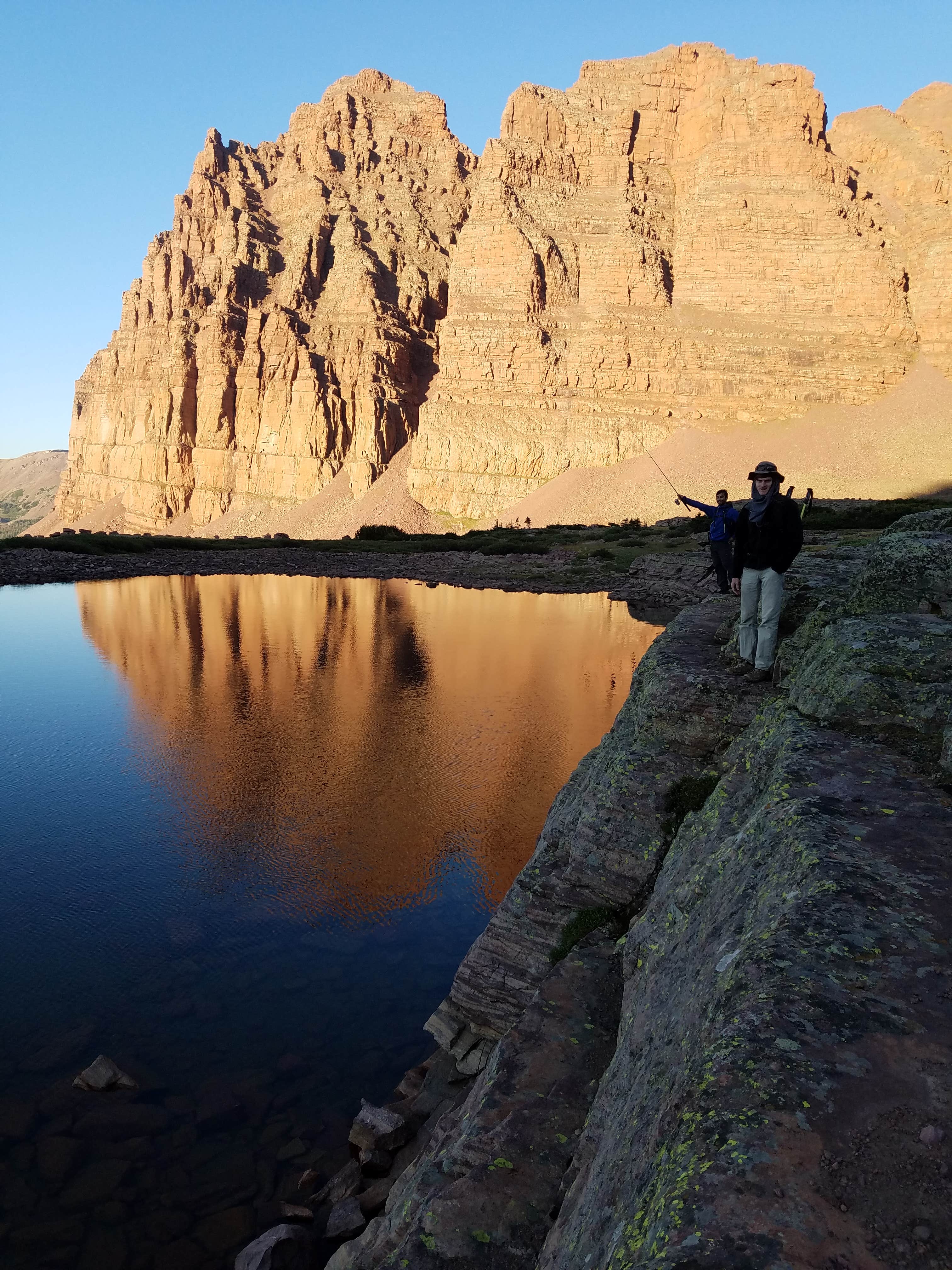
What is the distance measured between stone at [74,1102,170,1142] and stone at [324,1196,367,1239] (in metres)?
2.44

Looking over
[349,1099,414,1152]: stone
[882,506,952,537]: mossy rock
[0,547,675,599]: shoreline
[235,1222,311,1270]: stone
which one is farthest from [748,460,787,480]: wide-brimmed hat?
[0,547,675,599]: shoreline

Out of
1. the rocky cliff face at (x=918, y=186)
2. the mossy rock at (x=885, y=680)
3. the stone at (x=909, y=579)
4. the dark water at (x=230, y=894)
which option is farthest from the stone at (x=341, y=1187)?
the rocky cliff face at (x=918, y=186)

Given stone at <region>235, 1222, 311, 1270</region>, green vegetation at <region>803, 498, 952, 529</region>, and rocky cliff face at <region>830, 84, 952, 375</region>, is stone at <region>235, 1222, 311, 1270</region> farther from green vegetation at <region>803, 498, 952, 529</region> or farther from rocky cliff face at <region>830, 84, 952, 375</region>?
rocky cliff face at <region>830, 84, 952, 375</region>

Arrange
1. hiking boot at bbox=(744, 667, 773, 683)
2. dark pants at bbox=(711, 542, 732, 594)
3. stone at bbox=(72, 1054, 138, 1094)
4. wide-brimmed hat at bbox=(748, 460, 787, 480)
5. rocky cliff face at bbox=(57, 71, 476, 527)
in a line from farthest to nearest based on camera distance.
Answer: rocky cliff face at bbox=(57, 71, 476, 527), dark pants at bbox=(711, 542, 732, 594), wide-brimmed hat at bbox=(748, 460, 787, 480), hiking boot at bbox=(744, 667, 773, 683), stone at bbox=(72, 1054, 138, 1094)

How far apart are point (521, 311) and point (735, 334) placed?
33714 millimetres

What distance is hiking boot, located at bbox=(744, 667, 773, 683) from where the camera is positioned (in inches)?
373

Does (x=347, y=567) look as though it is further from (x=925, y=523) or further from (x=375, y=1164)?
(x=375, y=1164)

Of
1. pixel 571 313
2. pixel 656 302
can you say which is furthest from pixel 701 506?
pixel 656 302

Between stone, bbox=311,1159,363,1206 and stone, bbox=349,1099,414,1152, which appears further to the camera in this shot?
stone, bbox=349,1099,414,1152

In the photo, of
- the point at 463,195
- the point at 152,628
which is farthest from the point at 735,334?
the point at 152,628

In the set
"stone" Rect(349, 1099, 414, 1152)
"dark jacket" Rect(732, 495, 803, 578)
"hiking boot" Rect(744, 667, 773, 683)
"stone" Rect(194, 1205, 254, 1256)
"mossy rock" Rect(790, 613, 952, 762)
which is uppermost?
"dark jacket" Rect(732, 495, 803, 578)

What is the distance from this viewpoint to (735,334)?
115812 mm

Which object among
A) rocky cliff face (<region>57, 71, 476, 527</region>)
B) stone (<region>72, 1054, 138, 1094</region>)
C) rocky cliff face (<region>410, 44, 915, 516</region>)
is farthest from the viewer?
rocky cliff face (<region>57, 71, 476, 527</region>)

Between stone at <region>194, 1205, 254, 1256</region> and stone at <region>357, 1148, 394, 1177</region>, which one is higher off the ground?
stone at <region>357, 1148, 394, 1177</region>
